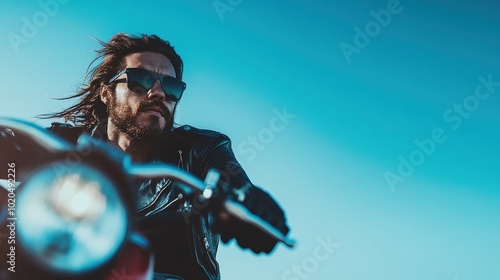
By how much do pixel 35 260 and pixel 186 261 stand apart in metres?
1.36

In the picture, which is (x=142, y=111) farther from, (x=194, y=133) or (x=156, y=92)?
(x=194, y=133)

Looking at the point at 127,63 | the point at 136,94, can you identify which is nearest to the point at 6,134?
the point at 136,94

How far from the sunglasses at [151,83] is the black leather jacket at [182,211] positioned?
0.91ft

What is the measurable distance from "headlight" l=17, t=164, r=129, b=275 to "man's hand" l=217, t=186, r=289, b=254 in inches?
10.9

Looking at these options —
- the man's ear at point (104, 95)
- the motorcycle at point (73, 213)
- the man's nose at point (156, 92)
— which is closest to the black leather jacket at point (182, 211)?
the man's nose at point (156, 92)

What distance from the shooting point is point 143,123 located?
266cm

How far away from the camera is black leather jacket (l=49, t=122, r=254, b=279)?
212cm

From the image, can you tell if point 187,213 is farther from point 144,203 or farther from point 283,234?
point 283,234

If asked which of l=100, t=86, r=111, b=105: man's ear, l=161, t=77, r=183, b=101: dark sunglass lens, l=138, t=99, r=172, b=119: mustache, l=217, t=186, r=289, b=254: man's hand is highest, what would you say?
l=217, t=186, r=289, b=254: man's hand

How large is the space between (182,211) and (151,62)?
1467mm

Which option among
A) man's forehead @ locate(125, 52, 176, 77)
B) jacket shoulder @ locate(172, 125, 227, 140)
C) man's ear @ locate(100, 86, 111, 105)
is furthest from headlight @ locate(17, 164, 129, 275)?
man's ear @ locate(100, 86, 111, 105)

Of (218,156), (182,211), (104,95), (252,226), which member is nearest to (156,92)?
(218,156)

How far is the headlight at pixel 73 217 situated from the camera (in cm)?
92

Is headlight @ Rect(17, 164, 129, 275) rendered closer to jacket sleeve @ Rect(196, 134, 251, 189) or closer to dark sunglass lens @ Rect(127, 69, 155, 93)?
jacket sleeve @ Rect(196, 134, 251, 189)
